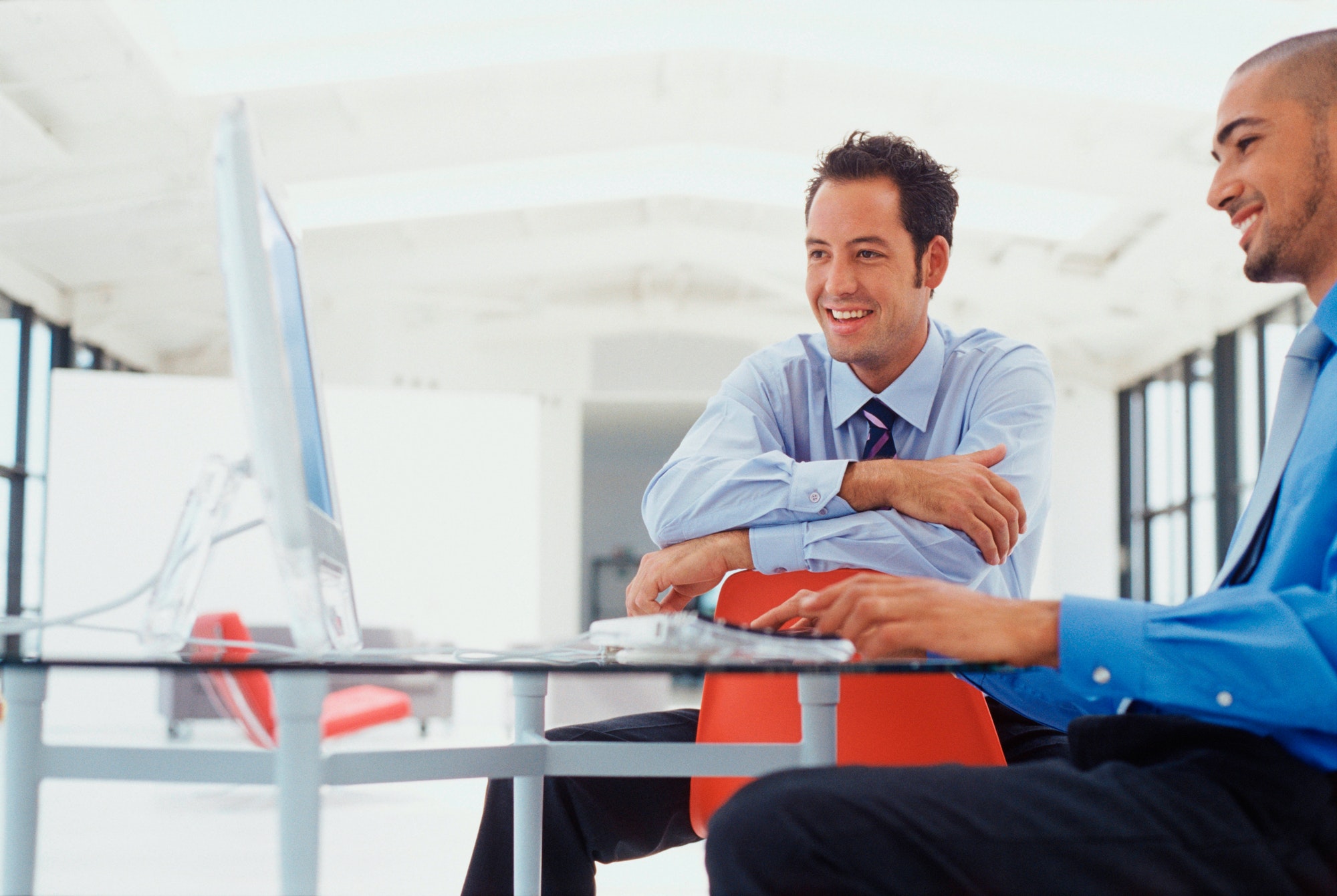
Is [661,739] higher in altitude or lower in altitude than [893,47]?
lower

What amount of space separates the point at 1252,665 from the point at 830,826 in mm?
360

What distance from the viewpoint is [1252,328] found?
9.31m

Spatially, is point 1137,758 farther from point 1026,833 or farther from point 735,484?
point 735,484

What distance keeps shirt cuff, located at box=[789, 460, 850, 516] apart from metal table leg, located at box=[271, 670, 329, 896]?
866mm

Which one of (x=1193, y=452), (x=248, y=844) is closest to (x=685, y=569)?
(x=248, y=844)

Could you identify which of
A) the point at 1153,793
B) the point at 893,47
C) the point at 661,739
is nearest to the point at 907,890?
the point at 1153,793

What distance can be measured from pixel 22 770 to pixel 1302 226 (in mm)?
1288

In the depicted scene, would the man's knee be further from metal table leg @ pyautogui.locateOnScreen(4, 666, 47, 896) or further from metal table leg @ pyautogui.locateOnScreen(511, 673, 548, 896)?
metal table leg @ pyautogui.locateOnScreen(4, 666, 47, 896)

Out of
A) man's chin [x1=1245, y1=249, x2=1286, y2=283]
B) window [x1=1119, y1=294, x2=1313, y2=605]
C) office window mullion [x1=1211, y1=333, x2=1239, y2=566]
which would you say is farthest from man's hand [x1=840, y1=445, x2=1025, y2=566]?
office window mullion [x1=1211, y1=333, x2=1239, y2=566]

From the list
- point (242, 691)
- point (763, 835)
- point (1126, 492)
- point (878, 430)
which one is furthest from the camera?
point (1126, 492)

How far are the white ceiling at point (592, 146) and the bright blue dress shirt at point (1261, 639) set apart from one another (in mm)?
5034

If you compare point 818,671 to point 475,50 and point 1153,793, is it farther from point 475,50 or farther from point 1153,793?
point 475,50

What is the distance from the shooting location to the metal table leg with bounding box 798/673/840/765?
976 mm

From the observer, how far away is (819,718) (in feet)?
3.21
